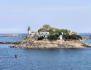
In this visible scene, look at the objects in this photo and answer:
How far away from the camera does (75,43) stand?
15188cm

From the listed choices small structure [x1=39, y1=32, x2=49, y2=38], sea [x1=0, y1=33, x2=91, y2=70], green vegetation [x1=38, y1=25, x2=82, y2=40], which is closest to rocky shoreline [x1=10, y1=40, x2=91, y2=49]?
green vegetation [x1=38, y1=25, x2=82, y2=40]

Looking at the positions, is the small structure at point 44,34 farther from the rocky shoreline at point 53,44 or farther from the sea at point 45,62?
the sea at point 45,62

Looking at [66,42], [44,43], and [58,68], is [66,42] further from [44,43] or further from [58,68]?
[58,68]

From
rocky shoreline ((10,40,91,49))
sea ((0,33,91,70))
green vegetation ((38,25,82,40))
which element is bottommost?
sea ((0,33,91,70))

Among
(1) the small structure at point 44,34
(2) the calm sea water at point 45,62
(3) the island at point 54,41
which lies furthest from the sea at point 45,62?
(1) the small structure at point 44,34

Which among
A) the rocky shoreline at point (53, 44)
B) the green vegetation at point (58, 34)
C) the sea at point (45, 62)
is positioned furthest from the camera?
the green vegetation at point (58, 34)

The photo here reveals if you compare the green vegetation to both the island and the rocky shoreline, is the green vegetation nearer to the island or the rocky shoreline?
the island

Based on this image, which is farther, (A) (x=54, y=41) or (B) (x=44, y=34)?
(B) (x=44, y=34)

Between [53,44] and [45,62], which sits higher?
[53,44]

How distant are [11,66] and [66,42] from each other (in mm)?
67675

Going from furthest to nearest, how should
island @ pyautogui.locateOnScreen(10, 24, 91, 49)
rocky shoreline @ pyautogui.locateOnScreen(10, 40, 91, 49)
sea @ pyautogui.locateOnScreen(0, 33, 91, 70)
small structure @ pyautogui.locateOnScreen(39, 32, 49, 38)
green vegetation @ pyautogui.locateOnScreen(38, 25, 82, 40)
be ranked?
small structure @ pyautogui.locateOnScreen(39, 32, 49, 38) < green vegetation @ pyautogui.locateOnScreen(38, 25, 82, 40) < island @ pyautogui.locateOnScreen(10, 24, 91, 49) < rocky shoreline @ pyautogui.locateOnScreen(10, 40, 91, 49) < sea @ pyautogui.locateOnScreen(0, 33, 91, 70)

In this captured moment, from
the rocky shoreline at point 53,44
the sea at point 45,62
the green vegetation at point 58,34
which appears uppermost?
the green vegetation at point 58,34

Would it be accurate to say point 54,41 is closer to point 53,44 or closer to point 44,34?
point 53,44

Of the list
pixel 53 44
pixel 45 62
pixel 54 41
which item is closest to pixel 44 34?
pixel 54 41
